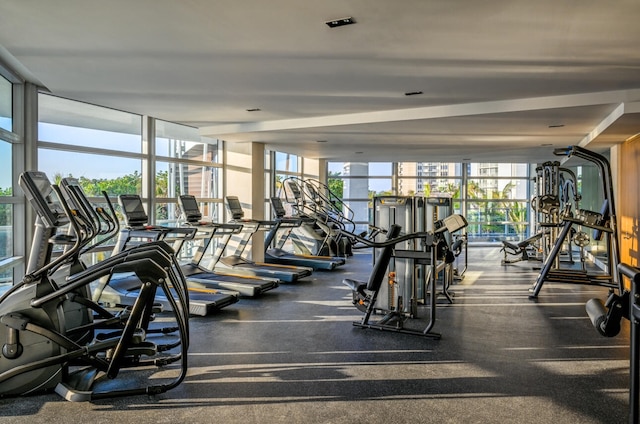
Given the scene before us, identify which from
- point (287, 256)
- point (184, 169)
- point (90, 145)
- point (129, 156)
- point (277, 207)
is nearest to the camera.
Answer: point (90, 145)

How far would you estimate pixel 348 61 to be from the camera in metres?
4.28

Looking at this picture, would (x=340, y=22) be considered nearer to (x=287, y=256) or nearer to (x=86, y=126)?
(x=86, y=126)

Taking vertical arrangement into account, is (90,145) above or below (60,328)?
above

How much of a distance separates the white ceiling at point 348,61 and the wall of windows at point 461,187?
6.14m

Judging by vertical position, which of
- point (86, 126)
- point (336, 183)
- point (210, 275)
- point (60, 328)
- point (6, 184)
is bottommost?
point (210, 275)

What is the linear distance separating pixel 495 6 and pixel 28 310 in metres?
3.63

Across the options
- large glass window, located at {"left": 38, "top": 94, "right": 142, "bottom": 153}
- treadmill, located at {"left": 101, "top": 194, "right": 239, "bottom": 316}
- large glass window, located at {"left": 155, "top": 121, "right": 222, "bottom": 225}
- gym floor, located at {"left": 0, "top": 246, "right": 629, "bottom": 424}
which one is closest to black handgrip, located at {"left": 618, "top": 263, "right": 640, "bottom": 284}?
gym floor, located at {"left": 0, "top": 246, "right": 629, "bottom": 424}

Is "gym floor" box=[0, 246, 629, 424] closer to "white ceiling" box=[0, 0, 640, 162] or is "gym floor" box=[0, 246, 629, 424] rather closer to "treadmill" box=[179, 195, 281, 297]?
"treadmill" box=[179, 195, 281, 297]

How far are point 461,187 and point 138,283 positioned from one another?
10.7m

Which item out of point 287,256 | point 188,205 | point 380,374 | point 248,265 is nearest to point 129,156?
point 188,205

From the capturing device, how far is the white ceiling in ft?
10.4

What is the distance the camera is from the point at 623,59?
162 inches

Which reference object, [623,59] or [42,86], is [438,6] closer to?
[623,59]

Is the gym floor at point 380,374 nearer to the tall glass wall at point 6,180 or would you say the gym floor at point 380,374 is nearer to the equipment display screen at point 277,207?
the tall glass wall at point 6,180
